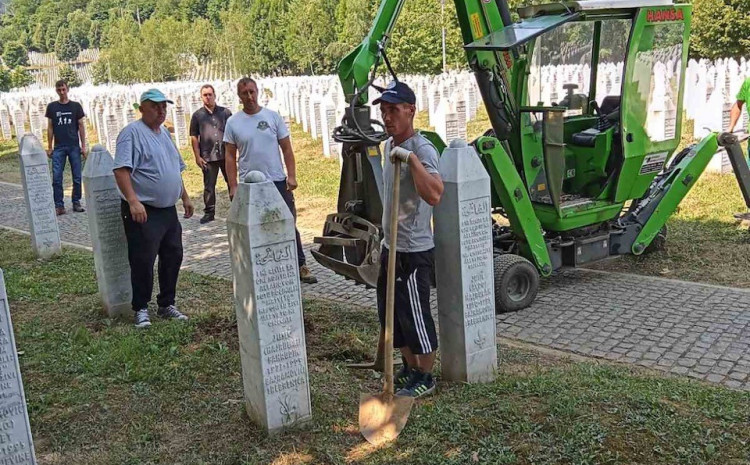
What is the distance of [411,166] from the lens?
12.8 ft

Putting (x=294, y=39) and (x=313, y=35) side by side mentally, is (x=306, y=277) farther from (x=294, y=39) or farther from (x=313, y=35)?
(x=294, y=39)

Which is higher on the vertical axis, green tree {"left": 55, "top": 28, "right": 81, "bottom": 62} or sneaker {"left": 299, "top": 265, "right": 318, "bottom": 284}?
green tree {"left": 55, "top": 28, "right": 81, "bottom": 62}

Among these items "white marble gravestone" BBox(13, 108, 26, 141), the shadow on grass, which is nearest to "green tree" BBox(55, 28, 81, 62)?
"white marble gravestone" BBox(13, 108, 26, 141)

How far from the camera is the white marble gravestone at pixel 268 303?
3689 millimetres

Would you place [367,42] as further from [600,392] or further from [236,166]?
[600,392]

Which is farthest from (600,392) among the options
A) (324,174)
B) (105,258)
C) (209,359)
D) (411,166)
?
(324,174)

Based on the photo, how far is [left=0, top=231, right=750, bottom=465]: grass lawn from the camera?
3.59 m

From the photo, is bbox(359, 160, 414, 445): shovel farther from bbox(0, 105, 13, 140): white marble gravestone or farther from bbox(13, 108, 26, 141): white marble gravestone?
bbox(0, 105, 13, 140): white marble gravestone

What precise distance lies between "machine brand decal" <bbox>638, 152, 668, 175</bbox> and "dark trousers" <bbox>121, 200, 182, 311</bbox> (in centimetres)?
428

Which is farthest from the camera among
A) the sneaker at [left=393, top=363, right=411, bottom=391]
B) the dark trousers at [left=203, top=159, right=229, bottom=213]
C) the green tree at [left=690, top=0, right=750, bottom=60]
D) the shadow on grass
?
the green tree at [left=690, top=0, right=750, bottom=60]

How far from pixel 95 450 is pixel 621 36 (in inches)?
219

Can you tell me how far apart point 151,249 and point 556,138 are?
356 centimetres

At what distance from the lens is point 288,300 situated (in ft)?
12.5

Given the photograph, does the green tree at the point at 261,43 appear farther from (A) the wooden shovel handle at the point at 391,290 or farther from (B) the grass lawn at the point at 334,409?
(A) the wooden shovel handle at the point at 391,290
